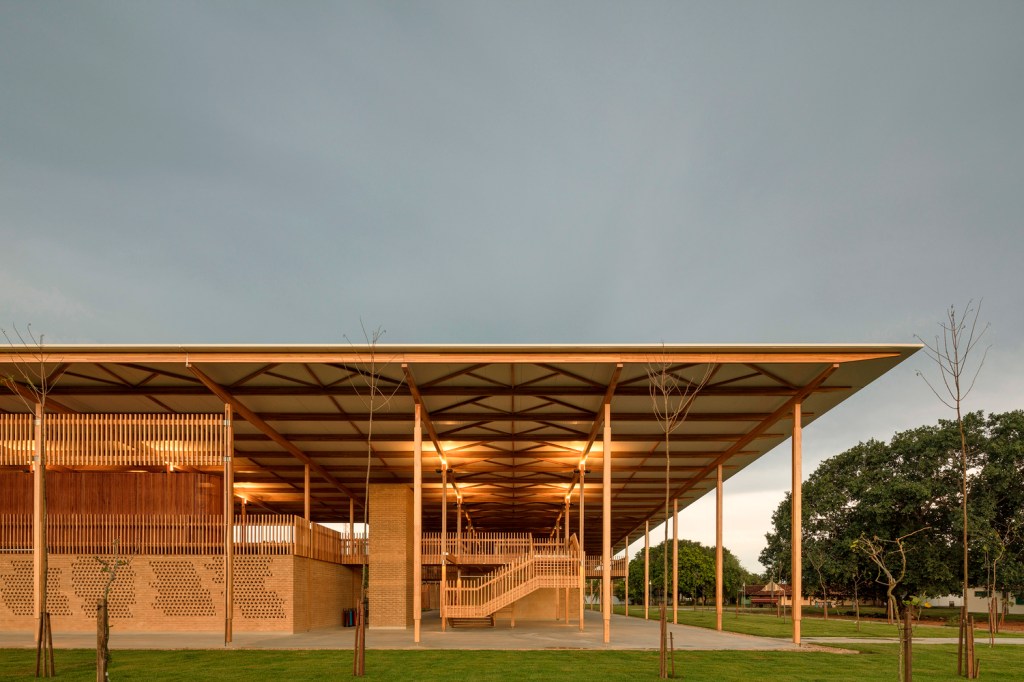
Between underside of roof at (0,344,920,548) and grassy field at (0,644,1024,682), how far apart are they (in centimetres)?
438

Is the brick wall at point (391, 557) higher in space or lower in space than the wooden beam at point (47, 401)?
lower

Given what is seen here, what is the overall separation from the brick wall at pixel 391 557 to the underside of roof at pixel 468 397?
163 cm

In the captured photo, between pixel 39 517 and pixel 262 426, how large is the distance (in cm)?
842

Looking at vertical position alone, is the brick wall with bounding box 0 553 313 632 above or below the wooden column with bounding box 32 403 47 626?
below

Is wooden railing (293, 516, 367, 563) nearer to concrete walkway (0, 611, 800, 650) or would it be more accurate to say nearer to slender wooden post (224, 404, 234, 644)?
concrete walkway (0, 611, 800, 650)

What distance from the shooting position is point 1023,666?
19.4 metres

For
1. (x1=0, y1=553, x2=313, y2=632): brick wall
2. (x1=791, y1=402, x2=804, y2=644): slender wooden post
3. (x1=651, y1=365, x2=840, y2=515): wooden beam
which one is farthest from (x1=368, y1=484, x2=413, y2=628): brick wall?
(x1=791, y1=402, x2=804, y2=644): slender wooden post

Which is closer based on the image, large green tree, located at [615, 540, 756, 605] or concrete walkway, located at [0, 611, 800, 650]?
concrete walkway, located at [0, 611, 800, 650]

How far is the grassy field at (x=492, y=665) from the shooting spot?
16.0 metres

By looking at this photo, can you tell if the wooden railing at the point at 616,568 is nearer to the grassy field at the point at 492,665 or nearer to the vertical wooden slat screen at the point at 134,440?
the grassy field at the point at 492,665

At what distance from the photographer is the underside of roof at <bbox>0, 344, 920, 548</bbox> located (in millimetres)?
22094

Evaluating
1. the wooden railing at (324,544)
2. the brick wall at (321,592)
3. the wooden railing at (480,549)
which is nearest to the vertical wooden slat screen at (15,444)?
the wooden railing at (324,544)

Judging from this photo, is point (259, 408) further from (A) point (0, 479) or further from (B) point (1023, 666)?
(B) point (1023, 666)

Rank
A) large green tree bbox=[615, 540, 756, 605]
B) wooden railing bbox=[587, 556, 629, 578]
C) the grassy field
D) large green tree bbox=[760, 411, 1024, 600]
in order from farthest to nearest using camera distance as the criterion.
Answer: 1. large green tree bbox=[615, 540, 756, 605]
2. large green tree bbox=[760, 411, 1024, 600]
3. wooden railing bbox=[587, 556, 629, 578]
4. the grassy field
